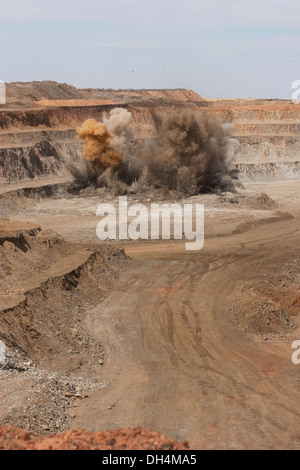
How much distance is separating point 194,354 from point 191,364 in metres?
0.83

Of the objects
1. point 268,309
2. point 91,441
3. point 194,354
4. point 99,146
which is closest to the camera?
point 91,441

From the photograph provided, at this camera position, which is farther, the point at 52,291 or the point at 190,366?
the point at 52,291

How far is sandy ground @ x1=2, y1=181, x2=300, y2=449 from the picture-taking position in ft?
46.5

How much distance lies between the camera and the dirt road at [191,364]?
14105 millimetres

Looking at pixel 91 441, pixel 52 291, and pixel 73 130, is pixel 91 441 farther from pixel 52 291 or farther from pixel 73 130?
pixel 73 130

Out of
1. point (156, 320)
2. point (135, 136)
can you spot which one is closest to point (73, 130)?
point (135, 136)

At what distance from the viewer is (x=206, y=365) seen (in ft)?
58.1

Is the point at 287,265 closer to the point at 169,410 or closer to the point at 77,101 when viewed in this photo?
the point at 169,410

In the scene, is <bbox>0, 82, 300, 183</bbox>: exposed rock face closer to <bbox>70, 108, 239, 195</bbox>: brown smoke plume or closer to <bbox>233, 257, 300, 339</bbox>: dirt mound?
<bbox>70, 108, 239, 195</bbox>: brown smoke plume

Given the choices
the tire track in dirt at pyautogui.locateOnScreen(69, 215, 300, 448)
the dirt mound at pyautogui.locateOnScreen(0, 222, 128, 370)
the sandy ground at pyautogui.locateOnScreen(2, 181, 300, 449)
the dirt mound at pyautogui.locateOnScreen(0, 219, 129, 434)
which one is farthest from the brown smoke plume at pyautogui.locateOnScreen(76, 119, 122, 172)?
the tire track in dirt at pyautogui.locateOnScreen(69, 215, 300, 448)

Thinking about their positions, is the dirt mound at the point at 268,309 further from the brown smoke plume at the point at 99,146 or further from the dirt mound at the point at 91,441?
the brown smoke plume at the point at 99,146

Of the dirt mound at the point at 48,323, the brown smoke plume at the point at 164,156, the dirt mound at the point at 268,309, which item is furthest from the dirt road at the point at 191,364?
the brown smoke plume at the point at 164,156

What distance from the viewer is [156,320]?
21562 mm

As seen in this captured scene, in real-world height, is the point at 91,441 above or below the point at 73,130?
below
